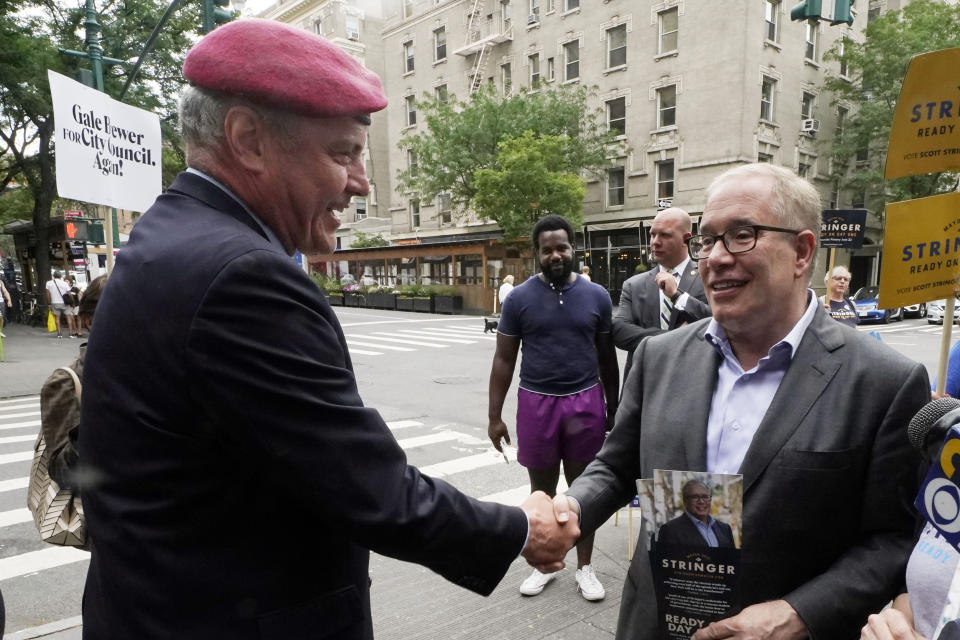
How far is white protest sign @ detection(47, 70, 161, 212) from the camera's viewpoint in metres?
4.55

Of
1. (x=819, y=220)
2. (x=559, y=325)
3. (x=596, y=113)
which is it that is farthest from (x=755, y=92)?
(x=819, y=220)

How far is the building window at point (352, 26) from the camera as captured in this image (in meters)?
46.0

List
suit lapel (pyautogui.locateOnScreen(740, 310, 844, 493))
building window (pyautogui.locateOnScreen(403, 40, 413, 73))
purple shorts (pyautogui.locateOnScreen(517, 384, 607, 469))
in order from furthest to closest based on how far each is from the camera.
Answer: building window (pyautogui.locateOnScreen(403, 40, 413, 73)) → purple shorts (pyautogui.locateOnScreen(517, 384, 607, 469)) → suit lapel (pyautogui.locateOnScreen(740, 310, 844, 493))

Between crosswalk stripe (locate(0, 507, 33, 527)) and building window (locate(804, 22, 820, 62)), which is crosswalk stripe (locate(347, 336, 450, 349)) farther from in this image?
building window (locate(804, 22, 820, 62))

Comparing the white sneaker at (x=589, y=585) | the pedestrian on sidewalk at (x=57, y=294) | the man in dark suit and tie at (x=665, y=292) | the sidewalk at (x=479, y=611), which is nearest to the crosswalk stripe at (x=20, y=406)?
the sidewalk at (x=479, y=611)

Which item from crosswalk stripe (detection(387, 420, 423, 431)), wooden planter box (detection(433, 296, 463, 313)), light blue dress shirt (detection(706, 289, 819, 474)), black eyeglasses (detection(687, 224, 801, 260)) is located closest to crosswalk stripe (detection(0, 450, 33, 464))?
crosswalk stripe (detection(387, 420, 423, 431))

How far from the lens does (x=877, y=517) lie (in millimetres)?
1586

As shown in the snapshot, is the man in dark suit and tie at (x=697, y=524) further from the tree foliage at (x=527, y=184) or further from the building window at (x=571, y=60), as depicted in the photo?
the building window at (x=571, y=60)

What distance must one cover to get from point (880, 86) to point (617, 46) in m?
11.5

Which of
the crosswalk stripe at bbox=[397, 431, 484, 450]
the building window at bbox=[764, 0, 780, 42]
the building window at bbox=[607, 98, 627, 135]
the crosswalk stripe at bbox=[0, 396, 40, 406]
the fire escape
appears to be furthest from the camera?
the fire escape

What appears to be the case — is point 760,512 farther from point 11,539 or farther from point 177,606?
point 11,539

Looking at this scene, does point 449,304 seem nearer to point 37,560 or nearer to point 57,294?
point 57,294

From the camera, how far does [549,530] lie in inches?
70.7

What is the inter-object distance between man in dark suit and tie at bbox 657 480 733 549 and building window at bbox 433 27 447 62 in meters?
38.6
